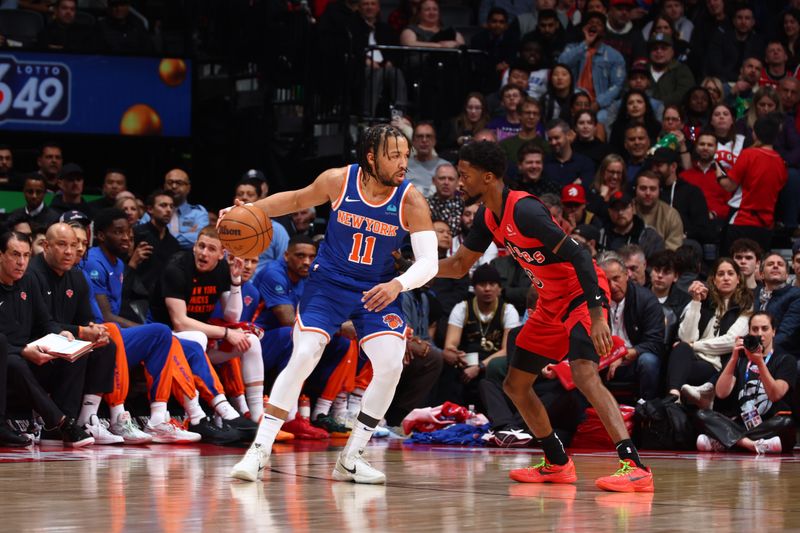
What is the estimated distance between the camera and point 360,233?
6.72m

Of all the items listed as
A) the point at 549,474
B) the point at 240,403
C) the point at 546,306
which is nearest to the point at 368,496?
the point at 549,474

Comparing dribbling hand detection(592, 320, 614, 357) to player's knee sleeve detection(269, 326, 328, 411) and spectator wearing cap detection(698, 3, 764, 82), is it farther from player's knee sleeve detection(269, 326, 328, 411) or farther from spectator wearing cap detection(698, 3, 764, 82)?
spectator wearing cap detection(698, 3, 764, 82)

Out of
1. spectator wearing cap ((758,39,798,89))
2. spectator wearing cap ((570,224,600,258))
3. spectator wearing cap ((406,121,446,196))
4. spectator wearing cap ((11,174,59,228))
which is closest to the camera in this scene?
spectator wearing cap ((570,224,600,258))

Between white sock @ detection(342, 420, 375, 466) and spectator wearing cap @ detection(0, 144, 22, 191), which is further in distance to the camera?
spectator wearing cap @ detection(0, 144, 22, 191)

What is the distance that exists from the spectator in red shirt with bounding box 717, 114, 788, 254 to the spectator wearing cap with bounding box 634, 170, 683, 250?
702 mm

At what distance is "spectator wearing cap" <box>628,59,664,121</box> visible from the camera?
13492mm

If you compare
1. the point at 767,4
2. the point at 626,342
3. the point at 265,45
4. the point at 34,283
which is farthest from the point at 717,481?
the point at 767,4

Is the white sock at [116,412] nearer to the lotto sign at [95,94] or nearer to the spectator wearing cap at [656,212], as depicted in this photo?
the lotto sign at [95,94]

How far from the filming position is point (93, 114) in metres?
13.1

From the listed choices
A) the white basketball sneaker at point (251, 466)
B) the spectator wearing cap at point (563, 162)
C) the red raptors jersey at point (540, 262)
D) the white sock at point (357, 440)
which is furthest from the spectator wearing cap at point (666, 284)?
the white basketball sneaker at point (251, 466)

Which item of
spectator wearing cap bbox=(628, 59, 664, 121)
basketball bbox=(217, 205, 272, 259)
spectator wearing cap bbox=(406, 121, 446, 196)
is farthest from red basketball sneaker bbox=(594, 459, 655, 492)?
spectator wearing cap bbox=(628, 59, 664, 121)

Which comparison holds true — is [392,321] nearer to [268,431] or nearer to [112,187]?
[268,431]

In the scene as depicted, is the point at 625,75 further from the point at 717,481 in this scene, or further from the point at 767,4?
the point at 717,481

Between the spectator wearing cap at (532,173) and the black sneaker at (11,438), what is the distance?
5278 millimetres
